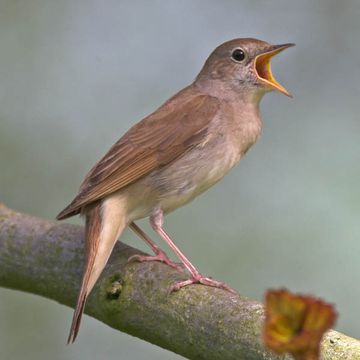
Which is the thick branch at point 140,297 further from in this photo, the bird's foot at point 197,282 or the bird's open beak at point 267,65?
the bird's open beak at point 267,65

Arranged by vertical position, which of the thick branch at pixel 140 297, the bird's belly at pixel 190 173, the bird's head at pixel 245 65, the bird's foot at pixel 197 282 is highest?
the bird's head at pixel 245 65

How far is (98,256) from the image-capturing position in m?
3.08

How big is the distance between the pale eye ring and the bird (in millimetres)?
123

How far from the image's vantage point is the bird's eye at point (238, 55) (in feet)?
14.0

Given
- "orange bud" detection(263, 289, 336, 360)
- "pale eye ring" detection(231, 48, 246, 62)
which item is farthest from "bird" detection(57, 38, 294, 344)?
"orange bud" detection(263, 289, 336, 360)

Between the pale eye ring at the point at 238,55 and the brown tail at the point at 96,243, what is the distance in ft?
4.45

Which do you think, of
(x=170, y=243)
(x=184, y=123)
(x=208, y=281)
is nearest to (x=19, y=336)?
(x=170, y=243)

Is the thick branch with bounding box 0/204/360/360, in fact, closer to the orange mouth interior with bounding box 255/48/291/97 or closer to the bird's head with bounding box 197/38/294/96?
the bird's head with bounding box 197/38/294/96

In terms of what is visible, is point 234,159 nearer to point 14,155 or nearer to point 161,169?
point 161,169

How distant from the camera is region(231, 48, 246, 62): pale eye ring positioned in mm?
4273

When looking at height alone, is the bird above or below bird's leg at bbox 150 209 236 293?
above

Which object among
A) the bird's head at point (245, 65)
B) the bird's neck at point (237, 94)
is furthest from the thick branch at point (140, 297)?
the bird's head at point (245, 65)

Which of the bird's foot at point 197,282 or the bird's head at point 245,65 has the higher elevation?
the bird's head at point 245,65

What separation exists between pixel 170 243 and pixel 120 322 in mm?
990
